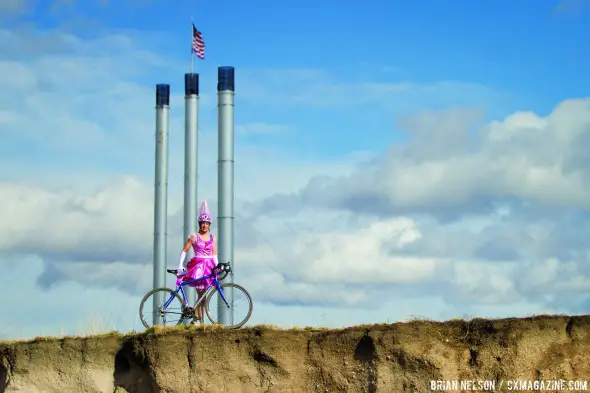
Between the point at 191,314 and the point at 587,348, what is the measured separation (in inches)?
340

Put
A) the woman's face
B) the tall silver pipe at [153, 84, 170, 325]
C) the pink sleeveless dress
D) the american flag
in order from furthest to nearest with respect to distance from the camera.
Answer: the tall silver pipe at [153, 84, 170, 325], the american flag, the pink sleeveless dress, the woman's face

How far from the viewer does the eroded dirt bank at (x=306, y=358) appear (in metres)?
20.5

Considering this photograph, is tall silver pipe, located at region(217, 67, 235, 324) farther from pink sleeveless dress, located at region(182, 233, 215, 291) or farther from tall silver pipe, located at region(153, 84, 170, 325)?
pink sleeveless dress, located at region(182, 233, 215, 291)

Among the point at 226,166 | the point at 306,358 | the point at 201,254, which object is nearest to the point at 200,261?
the point at 201,254

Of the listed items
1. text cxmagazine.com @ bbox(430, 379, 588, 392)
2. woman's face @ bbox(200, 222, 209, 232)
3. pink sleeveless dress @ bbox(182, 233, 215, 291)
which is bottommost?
text cxmagazine.com @ bbox(430, 379, 588, 392)

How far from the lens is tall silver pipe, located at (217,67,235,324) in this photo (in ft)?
138

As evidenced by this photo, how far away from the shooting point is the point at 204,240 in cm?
2511

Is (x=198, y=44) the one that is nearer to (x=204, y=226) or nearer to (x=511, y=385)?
(x=204, y=226)

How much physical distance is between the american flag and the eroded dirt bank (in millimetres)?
25380

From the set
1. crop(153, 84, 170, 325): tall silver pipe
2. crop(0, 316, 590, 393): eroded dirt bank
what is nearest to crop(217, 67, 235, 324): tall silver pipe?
crop(153, 84, 170, 325): tall silver pipe

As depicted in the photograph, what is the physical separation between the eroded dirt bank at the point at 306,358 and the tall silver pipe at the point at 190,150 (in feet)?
72.9

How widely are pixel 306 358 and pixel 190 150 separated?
84.6 ft

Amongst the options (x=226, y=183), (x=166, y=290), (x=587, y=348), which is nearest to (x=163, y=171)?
(x=226, y=183)

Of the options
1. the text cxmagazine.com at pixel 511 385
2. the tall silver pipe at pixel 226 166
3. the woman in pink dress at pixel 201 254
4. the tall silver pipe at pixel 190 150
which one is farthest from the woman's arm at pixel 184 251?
the tall silver pipe at pixel 190 150
